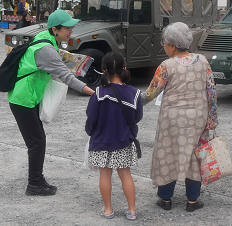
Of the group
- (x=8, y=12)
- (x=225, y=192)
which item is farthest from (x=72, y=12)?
(x=8, y=12)

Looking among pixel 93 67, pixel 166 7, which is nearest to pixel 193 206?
pixel 93 67

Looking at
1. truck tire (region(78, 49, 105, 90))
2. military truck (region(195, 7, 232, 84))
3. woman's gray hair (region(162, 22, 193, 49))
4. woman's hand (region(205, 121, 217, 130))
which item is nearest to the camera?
woman's gray hair (region(162, 22, 193, 49))

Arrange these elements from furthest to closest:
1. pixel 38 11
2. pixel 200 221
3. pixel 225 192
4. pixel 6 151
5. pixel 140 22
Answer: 1. pixel 38 11
2. pixel 140 22
3. pixel 6 151
4. pixel 225 192
5. pixel 200 221

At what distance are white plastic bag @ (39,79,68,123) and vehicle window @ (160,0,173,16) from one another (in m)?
6.52

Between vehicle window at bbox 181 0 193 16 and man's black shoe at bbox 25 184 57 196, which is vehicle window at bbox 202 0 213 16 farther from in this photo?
man's black shoe at bbox 25 184 57 196

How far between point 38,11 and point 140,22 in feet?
8.18

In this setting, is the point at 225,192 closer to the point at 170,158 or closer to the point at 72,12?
the point at 170,158

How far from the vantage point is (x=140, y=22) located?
9977 mm

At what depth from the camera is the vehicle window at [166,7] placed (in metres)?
10.3

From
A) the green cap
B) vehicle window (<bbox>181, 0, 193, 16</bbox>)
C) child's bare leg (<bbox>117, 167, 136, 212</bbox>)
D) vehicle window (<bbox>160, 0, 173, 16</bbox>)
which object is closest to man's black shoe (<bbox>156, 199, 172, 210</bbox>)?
child's bare leg (<bbox>117, 167, 136, 212</bbox>)

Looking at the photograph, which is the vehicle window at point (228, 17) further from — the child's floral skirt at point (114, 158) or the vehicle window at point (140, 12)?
the child's floral skirt at point (114, 158)

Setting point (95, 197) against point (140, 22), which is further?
point (140, 22)

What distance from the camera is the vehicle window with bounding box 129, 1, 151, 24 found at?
975 centimetres

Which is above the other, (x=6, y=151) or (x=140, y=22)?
(x=140, y=22)
